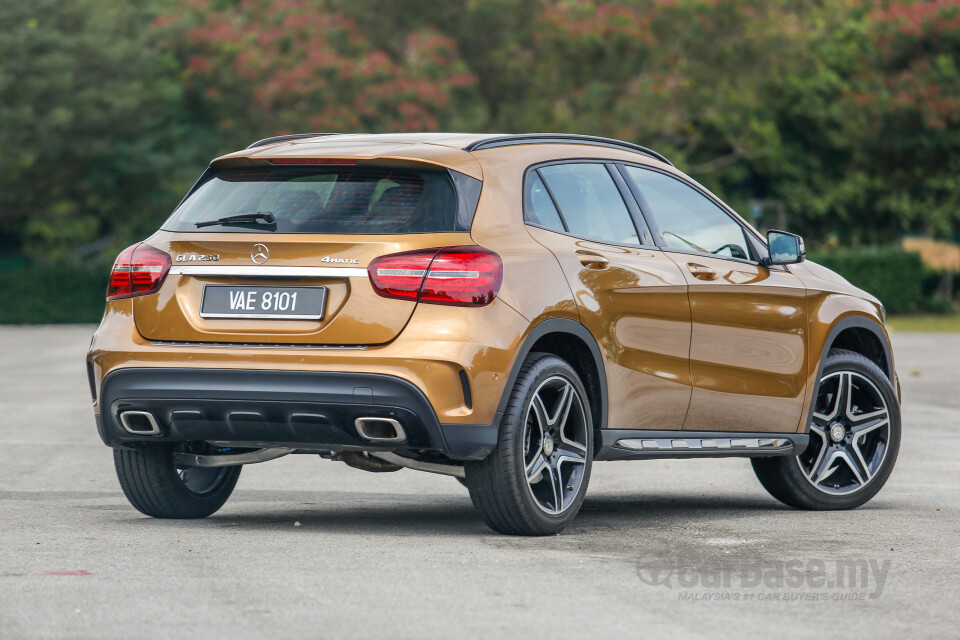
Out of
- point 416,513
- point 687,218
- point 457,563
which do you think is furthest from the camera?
Result: point 416,513

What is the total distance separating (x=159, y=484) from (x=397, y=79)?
3141cm

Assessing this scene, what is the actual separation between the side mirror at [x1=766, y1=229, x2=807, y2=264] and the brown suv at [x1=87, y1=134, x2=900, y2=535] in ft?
0.06

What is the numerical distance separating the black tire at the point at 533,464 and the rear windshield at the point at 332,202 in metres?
0.73

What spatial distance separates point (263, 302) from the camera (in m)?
6.68

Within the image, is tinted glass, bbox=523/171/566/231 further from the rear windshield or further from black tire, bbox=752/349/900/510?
black tire, bbox=752/349/900/510

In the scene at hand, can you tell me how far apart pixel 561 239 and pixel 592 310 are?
33 centimetres

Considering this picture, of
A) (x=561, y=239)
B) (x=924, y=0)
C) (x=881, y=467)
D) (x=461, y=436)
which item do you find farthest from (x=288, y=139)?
(x=924, y=0)

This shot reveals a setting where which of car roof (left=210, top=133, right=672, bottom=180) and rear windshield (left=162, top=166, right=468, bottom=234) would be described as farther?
car roof (left=210, top=133, right=672, bottom=180)

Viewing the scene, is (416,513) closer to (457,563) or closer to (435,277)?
(457,563)

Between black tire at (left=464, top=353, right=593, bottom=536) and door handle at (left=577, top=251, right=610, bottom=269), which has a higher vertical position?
door handle at (left=577, top=251, right=610, bottom=269)

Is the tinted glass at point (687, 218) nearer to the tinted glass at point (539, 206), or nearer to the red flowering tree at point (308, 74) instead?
the tinted glass at point (539, 206)

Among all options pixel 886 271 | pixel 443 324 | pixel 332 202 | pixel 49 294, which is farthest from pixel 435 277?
pixel 886 271

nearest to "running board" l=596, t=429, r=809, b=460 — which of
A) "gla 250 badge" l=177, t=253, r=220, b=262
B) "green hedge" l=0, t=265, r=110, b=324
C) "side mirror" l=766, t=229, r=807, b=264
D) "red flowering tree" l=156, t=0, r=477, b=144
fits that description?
"side mirror" l=766, t=229, r=807, b=264

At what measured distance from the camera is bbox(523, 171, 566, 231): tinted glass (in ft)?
23.1
